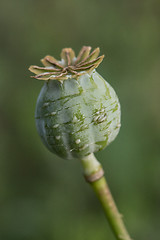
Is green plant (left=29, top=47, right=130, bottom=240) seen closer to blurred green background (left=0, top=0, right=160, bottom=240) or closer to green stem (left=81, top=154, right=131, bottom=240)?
green stem (left=81, top=154, right=131, bottom=240)

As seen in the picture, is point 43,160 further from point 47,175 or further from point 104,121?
point 104,121

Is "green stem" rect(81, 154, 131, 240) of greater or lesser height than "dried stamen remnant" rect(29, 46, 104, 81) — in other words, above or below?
below

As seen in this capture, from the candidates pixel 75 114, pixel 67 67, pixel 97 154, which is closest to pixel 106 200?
pixel 75 114

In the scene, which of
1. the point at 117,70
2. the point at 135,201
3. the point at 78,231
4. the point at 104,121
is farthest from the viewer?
the point at 117,70

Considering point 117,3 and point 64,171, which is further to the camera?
point 117,3

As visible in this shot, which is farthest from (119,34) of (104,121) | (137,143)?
(104,121)

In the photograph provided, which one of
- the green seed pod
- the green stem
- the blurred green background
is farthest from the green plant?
the blurred green background

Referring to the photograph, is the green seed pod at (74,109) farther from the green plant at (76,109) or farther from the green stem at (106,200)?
the green stem at (106,200)
